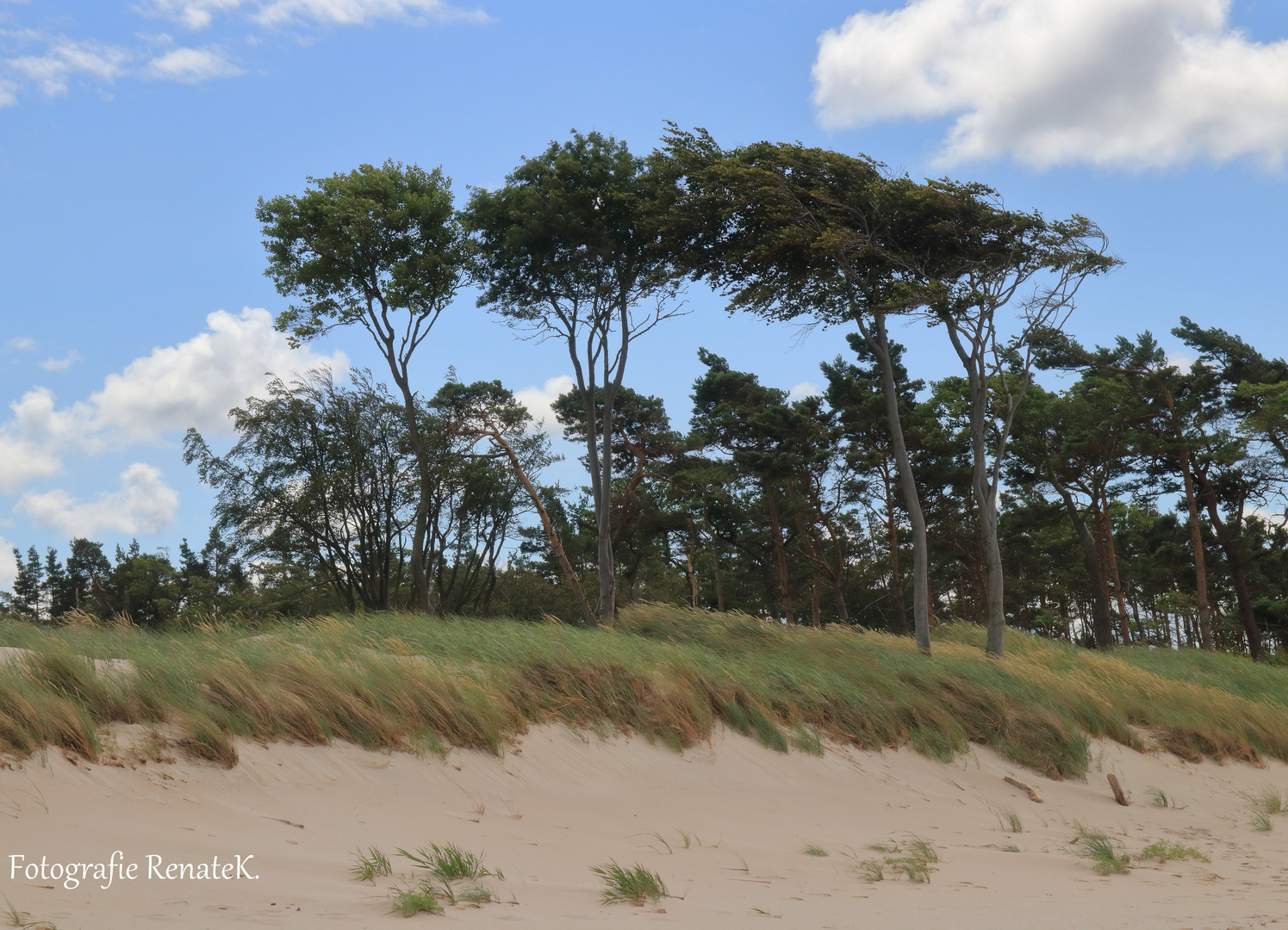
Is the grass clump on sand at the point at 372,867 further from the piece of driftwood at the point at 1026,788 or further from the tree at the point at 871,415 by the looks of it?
the tree at the point at 871,415

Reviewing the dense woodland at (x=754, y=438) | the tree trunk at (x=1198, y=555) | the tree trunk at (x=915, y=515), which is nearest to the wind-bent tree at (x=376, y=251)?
the dense woodland at (x=754, y=438)

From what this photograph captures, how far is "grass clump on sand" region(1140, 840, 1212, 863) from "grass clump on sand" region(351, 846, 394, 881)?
6.22m

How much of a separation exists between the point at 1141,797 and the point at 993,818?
2939 mm

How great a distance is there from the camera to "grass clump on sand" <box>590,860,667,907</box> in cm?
530

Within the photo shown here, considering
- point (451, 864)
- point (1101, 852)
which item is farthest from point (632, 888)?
point (1101, 852)

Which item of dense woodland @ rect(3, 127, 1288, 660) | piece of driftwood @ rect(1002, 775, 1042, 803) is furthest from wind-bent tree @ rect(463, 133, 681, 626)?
piece of driftwood @ rect(1002, 775, 1042, 803)

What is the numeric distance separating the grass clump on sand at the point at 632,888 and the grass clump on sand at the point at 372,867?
123 cm

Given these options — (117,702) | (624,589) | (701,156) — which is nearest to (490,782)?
(117,702)

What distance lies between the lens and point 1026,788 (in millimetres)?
10258

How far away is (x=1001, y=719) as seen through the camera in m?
11.7

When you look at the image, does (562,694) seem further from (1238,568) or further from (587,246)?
(1238,568)

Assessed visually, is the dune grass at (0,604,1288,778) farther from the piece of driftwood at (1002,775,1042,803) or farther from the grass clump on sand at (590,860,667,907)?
the grass clump on sand at (590,860,667,907)

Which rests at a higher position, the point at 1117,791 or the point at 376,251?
the point at 376,251

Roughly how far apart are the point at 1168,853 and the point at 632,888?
529cm
